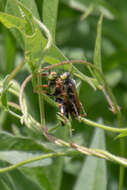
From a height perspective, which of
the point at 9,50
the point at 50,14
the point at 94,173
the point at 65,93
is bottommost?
the point at 94,173

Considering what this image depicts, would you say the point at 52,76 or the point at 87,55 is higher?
the point at 52,76

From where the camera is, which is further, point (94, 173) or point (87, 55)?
point (87, 55)

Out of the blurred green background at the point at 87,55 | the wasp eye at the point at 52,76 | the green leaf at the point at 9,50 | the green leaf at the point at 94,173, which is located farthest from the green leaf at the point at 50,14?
the green leaf at the point at 9,50

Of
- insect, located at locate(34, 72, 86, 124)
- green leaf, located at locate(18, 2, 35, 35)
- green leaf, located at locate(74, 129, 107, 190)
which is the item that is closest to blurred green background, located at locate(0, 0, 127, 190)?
green leaf, located at locate(74, 129, 107, 190)

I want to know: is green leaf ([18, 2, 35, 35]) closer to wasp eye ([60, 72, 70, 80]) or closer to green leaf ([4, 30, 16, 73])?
wasp eye ([60, 72, 70, 80])

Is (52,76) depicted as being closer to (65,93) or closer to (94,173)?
(65,93)

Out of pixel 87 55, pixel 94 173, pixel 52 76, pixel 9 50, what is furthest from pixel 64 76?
pixel 87 55
